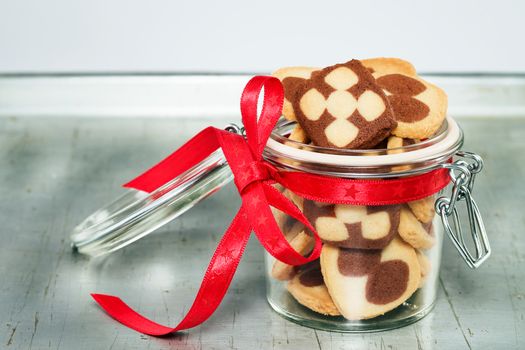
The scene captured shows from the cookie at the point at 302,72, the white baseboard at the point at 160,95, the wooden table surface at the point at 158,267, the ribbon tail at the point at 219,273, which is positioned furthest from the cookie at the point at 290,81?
the white baseboard at the point at 160,95

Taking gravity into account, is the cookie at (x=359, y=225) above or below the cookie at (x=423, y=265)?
above

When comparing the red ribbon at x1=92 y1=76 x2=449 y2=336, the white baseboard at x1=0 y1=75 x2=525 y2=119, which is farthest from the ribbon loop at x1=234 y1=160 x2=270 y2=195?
the white baseboard at x1=0 y1=75 x2=525 y2=119

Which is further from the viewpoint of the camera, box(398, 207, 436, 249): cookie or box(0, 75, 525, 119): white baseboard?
box(0, 75, 525, 119): white baseboard

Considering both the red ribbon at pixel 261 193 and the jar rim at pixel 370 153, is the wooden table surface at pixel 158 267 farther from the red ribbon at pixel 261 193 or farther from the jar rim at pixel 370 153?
the jar rim at pixel 370 153

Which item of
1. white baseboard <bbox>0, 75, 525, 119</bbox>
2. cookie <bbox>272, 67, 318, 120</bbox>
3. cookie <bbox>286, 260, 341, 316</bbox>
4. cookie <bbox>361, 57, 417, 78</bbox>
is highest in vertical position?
cookie <bbox>361, 57, 417, 78</bbox>

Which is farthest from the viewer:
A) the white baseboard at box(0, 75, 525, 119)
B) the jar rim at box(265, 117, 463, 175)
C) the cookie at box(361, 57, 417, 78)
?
the white baseboard at box(0, 75, 525, 119)

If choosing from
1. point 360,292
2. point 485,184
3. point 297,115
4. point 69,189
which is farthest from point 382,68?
A: point 69,189

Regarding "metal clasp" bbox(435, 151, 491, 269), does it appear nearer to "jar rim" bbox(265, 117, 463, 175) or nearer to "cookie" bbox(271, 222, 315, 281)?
"jar rim" bbox(265, 117, 463, 175)

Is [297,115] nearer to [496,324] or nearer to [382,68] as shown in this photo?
[382,68]
